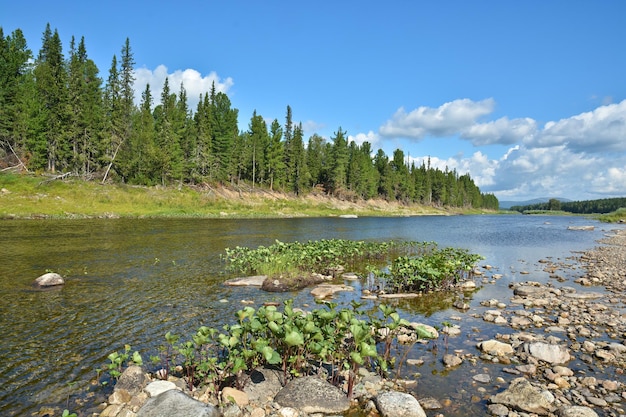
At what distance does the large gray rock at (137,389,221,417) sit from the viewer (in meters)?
5.86

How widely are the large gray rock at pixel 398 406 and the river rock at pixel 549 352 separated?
412 centimetres

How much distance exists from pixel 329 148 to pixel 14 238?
91.5 metres

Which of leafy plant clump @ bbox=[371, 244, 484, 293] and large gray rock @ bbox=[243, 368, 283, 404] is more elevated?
leafy plant clump @ bbox=[371, 244, 484, 293]

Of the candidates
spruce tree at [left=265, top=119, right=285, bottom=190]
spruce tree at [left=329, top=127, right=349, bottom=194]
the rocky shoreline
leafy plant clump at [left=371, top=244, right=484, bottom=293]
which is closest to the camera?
the rocky shoreline

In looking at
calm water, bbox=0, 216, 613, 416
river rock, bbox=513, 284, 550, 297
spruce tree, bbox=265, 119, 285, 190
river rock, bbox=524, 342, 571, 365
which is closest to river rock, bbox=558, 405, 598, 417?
calm water, bbox=0, 216, 613, 416

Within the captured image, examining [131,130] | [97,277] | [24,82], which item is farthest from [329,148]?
[97,277]

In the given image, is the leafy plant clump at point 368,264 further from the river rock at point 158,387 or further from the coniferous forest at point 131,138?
the coniferous forest at point 131,138

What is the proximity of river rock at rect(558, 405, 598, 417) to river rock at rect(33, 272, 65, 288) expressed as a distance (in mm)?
17730

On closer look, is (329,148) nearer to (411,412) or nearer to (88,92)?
(88,92)

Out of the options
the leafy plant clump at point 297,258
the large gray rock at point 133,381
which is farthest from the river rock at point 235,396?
the leafy plant clump at point 297,258

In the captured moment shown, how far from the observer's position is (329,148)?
112062 mm

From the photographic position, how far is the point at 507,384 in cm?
775

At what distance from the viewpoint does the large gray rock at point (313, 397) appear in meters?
6.65

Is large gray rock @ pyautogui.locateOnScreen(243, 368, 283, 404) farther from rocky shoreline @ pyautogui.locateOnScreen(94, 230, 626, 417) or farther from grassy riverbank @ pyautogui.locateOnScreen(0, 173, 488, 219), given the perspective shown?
grassy riverbank @ pyautogui.locateOnScreen(0, 173, 488, 219)
